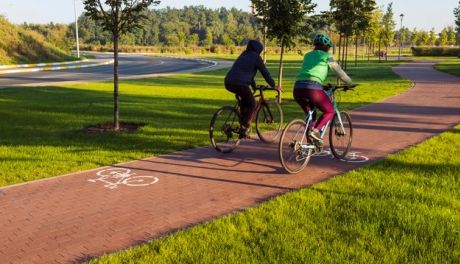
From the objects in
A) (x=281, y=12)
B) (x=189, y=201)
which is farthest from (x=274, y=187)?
(x=281, y=12)

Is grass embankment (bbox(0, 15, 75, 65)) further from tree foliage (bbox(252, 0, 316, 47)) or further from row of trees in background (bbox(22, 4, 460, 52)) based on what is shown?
tree foliage (bbox(252, 0, 316, 47))

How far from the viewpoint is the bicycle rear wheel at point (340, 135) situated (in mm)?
7059

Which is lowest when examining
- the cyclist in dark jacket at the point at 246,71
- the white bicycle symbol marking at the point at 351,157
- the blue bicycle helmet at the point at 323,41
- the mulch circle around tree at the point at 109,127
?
the white bicycle symbol marking at the point at 351,157

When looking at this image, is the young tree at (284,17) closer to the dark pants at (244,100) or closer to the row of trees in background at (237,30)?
the row of trees in background at (237,30)

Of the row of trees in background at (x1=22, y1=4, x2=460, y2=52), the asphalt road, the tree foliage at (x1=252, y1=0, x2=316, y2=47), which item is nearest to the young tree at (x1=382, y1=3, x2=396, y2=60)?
the row of trees in background at (x1=22, y1=4, x2=460, y2=52)

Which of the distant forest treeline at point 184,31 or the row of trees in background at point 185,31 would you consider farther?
the row of trees in background at point 185,31

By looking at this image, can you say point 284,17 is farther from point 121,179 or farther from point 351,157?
point 121,179

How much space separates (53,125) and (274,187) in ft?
21.2

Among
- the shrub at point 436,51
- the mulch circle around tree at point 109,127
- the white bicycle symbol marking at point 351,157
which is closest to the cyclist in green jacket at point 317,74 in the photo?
the white bicycle symbol marking at point 351,157

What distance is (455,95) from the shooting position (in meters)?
16.7

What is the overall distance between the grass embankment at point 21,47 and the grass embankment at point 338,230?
3585 centimetres

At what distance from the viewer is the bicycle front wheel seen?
833 cm

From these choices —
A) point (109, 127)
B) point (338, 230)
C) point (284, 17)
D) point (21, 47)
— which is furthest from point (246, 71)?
point (21, 47)

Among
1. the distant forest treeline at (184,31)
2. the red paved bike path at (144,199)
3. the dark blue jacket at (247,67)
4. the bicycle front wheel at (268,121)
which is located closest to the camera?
the red paved bike path at (144,199)
